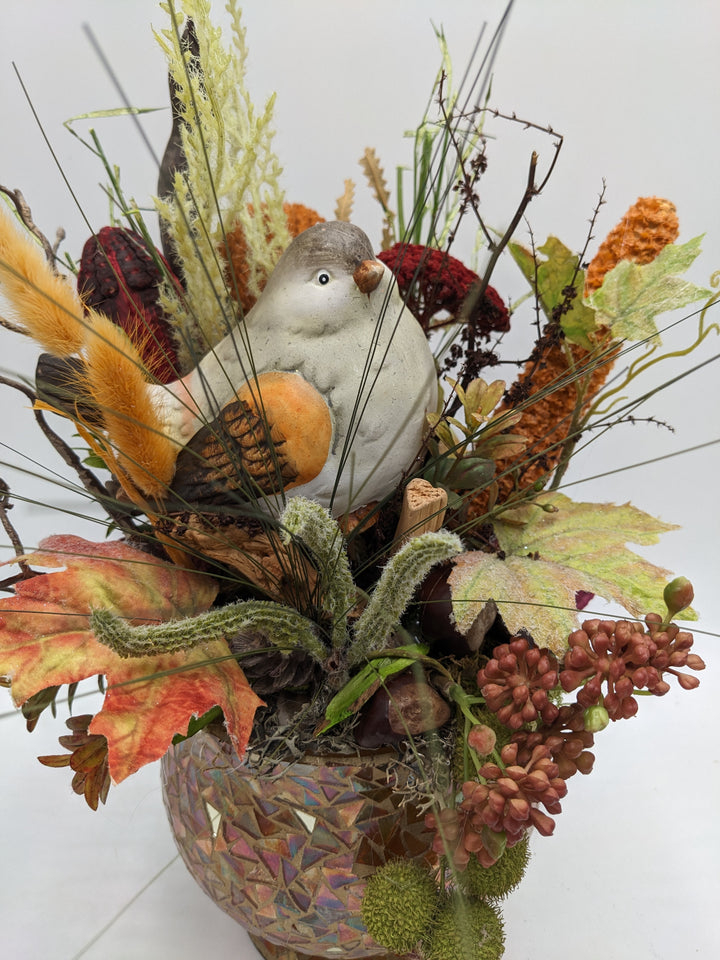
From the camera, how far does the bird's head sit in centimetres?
61

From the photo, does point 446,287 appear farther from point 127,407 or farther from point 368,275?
point 127,407

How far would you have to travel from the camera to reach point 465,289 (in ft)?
2.31

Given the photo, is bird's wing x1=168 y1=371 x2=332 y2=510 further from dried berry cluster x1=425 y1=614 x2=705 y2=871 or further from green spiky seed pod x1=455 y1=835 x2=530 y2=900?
green spiky seed pod x1=455 y1=835 x2=530 y2=900

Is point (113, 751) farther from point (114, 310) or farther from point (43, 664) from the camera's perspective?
point (114, 310)

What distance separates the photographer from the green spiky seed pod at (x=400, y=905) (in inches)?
22.4

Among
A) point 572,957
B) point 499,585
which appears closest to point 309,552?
point 499,585

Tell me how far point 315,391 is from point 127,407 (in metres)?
0.13

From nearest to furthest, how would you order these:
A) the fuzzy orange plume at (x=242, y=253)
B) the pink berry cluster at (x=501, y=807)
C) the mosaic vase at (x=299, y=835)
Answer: the pink berry cluster at (x=501, y=807) → the mosaic vase at (x=299, y=835) → the fuzzy orange plume at (x=242, y=253)

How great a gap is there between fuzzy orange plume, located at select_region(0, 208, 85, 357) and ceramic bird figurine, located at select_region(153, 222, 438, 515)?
9cm

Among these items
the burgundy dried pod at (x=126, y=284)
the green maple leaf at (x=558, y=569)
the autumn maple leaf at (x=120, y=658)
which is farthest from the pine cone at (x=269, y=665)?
the burgundy dried pod at (x=126, y=284)

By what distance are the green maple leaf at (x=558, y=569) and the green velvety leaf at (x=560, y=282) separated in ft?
0.46

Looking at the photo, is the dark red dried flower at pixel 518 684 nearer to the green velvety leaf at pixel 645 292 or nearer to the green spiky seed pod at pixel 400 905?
the green spiky seed pod at pixel 400 905

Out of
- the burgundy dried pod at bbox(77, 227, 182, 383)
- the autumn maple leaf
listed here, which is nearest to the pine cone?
the autumn maple leaf

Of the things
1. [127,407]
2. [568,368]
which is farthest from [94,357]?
[568,368]
